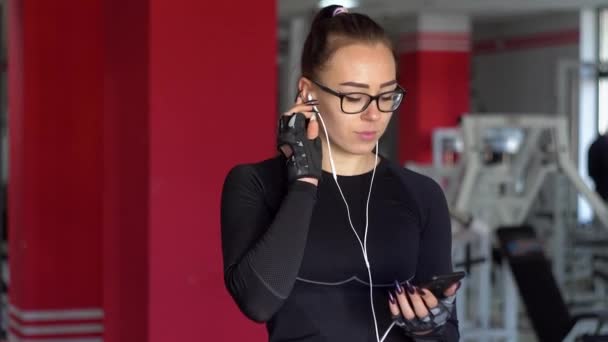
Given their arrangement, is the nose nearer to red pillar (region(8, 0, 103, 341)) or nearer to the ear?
the ear

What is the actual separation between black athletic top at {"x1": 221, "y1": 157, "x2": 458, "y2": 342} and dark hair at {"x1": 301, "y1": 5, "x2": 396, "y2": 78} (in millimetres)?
187

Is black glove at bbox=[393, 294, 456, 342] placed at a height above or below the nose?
below

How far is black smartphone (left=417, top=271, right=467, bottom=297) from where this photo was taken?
1542 mm

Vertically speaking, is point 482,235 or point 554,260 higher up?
point 482,235

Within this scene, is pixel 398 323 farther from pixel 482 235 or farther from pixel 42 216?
pixel 482 235

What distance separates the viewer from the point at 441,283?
5.08 ft

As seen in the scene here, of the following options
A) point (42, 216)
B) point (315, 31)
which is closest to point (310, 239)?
point (315, 31)

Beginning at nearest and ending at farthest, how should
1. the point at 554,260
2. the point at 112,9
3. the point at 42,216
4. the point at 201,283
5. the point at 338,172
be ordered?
the point at 338,172 < the point at 201,283 < the point at 112,9 < the point at 42,216 < the point at 554,260

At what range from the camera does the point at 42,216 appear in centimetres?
453

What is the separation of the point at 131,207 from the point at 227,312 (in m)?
0.48

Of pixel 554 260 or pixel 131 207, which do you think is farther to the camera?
pixel 554 260

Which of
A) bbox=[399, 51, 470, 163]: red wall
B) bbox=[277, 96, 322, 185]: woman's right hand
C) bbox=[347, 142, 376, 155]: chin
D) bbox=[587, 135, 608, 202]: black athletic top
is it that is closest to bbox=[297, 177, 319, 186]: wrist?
bbox=[277, 96, 322, 185]: woman's right hand

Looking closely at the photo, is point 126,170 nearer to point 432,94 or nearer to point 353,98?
point 353,98

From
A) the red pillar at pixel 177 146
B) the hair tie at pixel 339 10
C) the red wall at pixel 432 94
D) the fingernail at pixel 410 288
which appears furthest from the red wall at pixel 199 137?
the red wall at pixel 432 94
